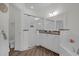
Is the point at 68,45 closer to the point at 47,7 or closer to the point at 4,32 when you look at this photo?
the point at 47,7

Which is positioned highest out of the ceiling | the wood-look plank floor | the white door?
the ceiling

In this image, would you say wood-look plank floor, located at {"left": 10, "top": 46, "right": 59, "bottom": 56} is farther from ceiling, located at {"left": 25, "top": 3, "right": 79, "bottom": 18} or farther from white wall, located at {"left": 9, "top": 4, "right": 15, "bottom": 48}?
→ ceiling, located at {"left": 25, "top": 3, "right": 79, "bottom": 18}

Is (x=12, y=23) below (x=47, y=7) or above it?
below

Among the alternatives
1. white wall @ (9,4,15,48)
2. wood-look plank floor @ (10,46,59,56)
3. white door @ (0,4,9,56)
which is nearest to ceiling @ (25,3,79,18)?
white wall @ (9,4,15,48)

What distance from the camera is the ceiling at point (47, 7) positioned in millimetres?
1567

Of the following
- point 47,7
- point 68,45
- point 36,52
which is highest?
point 47,7

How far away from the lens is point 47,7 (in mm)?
1586

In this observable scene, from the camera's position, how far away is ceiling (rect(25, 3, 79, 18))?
1.57 metres

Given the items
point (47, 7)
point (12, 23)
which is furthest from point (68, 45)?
point (12, 23)

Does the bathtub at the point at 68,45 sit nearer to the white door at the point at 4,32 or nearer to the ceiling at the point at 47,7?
the ceiling at the point at 47,7

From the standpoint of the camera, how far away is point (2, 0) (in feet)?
5.23

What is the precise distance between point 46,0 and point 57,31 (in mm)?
517

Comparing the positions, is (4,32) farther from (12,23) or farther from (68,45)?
(68,45)

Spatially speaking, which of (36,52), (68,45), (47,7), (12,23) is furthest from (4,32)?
(68,45)
